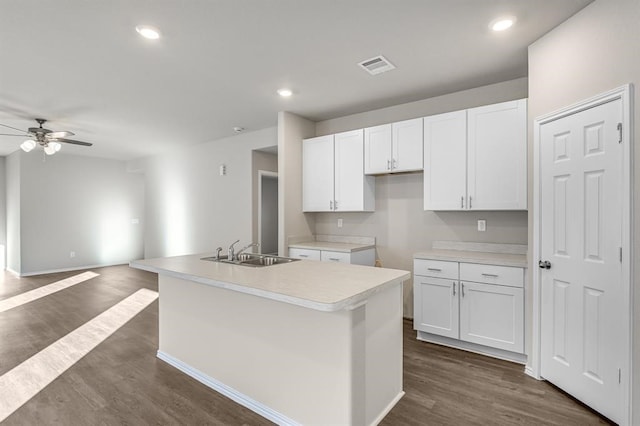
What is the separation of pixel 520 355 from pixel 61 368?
393 cm

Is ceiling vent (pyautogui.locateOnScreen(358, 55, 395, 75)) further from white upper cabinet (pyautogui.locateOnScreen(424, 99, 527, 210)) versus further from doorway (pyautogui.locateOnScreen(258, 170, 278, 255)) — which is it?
doorway (pyautogui.locateOnScreen(258, 170, 278, 255))

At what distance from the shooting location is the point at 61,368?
9.02 feet

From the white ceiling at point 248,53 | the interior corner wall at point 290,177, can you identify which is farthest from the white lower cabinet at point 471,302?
the white ceiling at point 248,53

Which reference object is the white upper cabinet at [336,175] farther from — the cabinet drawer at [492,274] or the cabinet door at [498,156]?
the cabinet drawer at [492,274]

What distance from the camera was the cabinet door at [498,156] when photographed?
287cm

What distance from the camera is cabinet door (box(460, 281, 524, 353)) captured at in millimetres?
2738

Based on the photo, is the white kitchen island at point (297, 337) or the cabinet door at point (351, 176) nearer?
the white kitchen island at point (297, 337)

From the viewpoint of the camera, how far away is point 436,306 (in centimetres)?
318

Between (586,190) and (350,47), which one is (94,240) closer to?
(350,47)

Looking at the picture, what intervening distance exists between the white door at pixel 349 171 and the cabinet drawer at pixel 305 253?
64 centimetres

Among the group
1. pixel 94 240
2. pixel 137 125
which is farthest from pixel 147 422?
pixel 94 240

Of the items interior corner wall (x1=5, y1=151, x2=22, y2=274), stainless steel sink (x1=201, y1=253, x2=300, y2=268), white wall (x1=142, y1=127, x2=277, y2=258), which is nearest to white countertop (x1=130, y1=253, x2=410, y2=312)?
stainless steel sink (x1=201, y1=253, x2=300, y2=268)

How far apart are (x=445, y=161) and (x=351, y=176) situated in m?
1.16

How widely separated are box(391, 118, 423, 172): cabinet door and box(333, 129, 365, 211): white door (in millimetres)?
433
